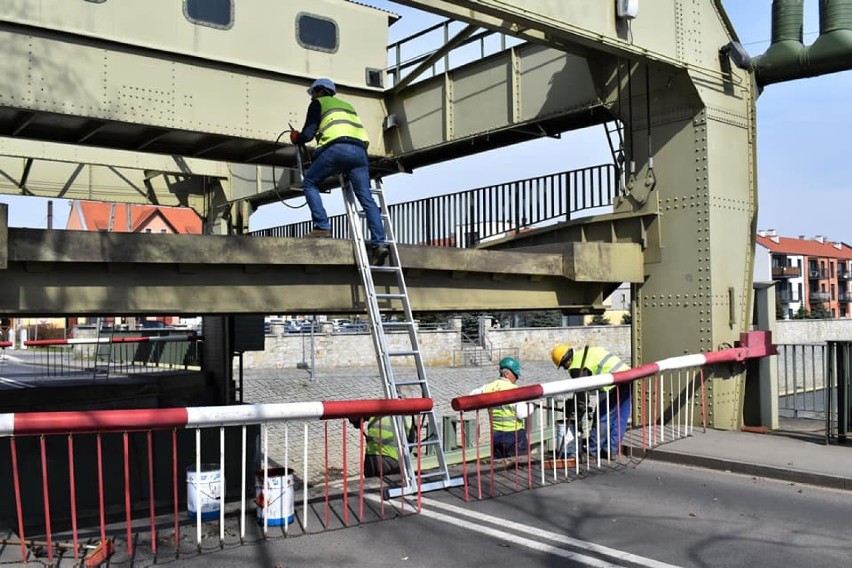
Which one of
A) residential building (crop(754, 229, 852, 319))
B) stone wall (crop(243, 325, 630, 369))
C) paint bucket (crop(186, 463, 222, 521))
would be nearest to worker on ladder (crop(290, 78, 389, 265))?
paint bucket (crop(186, 463, 222, 521))

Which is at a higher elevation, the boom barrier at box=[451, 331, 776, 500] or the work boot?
the work boot

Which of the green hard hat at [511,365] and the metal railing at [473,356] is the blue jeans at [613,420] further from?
the metal railing at [473,356]

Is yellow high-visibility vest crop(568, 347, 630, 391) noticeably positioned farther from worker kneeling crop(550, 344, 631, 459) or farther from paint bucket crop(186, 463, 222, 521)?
paint bucket crop(186, 463, 222, 521)

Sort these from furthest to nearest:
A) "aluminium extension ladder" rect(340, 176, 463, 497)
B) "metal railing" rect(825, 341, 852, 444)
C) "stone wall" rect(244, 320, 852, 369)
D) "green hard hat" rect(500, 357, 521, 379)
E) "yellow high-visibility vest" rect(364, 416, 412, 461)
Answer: "stone wall" rect(244, 320, 852, 369) → "green hard hat" rect(500, 357, 521, 379) → "yellow high-visibility vest" rect(364, 416, 412, 461) → "metal railing" rect(825, 341, 852, 444) → "aluminium extension ladder" rect(340, 176, 463, 497)

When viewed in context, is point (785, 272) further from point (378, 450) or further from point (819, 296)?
point (378, 450)

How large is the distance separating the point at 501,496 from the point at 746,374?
4.90 meters

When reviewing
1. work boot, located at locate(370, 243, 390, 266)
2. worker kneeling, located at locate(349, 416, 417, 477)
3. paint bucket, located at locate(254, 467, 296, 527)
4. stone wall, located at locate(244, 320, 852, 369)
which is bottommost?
stone wall, located at locate(244, 320, 852, 369)

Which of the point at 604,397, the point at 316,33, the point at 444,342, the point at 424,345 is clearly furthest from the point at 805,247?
the point at 604,397

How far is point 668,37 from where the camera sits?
9.70 metres

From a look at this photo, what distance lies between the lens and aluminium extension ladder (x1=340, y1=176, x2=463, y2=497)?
6656 mm

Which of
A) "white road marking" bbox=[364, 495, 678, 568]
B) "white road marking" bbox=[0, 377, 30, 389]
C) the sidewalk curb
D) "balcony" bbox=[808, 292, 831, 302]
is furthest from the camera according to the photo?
"balcony" bbox=[808, 292, 831, 302]

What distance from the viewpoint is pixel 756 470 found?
7.64m

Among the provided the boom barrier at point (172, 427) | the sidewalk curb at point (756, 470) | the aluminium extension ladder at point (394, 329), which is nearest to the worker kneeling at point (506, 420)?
the aluminium extension ladder at point (394, 329)

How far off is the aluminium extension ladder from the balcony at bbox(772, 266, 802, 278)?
344 ft
